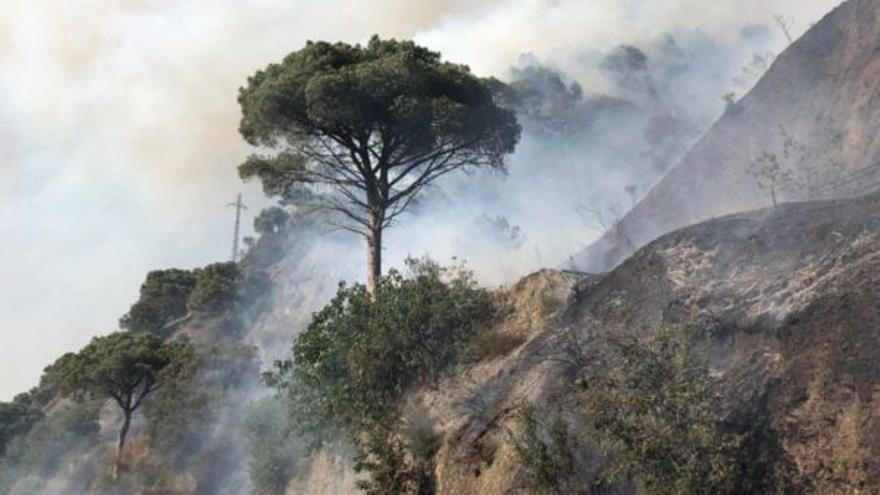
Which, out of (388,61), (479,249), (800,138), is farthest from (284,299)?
(388,61)

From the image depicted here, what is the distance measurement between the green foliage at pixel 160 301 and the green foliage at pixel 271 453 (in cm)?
4970

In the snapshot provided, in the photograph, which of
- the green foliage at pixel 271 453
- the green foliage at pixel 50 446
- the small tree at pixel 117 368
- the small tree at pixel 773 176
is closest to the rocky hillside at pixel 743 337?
the green foliage at pixel 271 453

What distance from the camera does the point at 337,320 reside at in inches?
904

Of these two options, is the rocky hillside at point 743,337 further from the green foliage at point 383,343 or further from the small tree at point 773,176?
the small tree at point 773,176

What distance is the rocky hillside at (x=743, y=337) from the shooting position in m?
11.1

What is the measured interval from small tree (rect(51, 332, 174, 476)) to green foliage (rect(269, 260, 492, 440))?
2557 centimetres

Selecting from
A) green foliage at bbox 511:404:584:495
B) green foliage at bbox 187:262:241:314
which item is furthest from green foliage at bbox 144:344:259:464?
green foliage at bbox 511:404:584:495

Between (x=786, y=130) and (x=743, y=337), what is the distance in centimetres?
4092

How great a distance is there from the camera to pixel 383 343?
67.6ft

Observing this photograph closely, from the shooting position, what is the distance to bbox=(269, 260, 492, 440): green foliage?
20.6m

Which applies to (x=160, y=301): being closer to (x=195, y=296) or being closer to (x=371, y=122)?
(x=195, y=296)

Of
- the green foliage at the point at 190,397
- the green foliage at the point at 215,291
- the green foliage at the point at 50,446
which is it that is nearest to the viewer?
the green foliage at the point at 190,397

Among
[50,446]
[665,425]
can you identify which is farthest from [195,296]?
[665,425]

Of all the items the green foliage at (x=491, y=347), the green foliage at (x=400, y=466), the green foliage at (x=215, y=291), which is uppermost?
the green foliage at (x=215, y=291)
